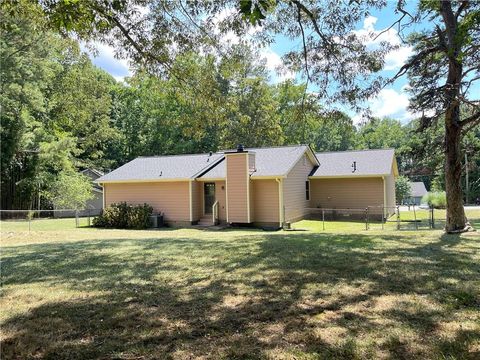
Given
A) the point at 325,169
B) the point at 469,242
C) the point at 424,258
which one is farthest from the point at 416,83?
the point at 325,169

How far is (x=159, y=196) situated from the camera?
68.1 feet

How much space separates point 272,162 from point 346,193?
4862mm

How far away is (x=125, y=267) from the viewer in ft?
19.7

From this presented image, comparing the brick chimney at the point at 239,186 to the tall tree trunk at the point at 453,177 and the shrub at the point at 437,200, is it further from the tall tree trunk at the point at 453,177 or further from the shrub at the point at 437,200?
the shrub at the point at 437,200

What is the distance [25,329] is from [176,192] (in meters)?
16.8

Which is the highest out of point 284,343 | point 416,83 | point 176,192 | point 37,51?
point 37,51

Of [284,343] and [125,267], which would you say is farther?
[125,267]

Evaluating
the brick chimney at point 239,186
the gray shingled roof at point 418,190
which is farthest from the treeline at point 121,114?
the gray shingled roof at point 418,190

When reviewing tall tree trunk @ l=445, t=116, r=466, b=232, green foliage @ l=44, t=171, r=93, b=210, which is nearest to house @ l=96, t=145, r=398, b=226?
green foliage @ l=44, t=171, r=93, b=210

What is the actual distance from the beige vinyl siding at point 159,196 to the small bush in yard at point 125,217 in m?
0.88

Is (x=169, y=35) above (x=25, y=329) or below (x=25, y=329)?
above

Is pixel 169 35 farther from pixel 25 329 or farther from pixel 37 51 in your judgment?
pixel 37 51

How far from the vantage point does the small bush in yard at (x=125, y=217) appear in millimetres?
19344

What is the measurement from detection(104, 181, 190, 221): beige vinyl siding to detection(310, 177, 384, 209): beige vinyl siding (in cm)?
750
